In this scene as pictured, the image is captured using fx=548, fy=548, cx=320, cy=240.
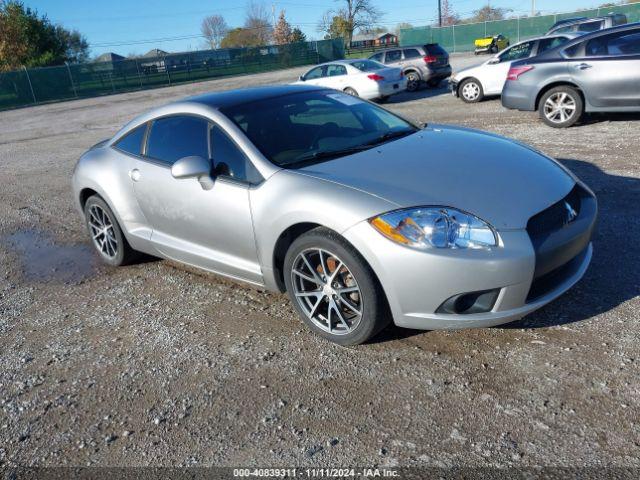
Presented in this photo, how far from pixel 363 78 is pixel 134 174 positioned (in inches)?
476

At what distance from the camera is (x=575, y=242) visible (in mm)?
3137

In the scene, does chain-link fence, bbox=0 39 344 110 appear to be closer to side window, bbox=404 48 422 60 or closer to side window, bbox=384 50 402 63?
side window, bbox=384 50 402 63

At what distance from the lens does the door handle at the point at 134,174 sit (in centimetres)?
445

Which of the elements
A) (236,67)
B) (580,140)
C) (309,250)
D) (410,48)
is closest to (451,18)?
(236,67)

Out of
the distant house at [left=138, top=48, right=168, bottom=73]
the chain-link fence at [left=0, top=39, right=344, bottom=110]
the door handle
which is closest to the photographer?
the door handle

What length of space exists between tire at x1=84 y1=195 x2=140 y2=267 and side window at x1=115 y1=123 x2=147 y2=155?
0.57 metres

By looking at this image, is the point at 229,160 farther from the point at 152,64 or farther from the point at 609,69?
the point at 152,64

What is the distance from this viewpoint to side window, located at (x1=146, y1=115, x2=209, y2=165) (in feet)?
13.3

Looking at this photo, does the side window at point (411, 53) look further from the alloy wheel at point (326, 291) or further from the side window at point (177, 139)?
the alloy wheel at point (326, 291)

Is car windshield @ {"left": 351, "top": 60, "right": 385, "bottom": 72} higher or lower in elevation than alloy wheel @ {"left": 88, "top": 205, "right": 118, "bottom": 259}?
higher

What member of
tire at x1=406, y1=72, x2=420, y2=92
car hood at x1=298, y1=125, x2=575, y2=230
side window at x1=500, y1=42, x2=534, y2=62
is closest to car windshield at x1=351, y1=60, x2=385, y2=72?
tire at x1=406, y1=72, x2=420, y2=92

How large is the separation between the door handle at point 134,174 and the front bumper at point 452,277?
7.20 ft

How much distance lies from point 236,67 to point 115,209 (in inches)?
1635

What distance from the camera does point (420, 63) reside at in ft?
58.3
